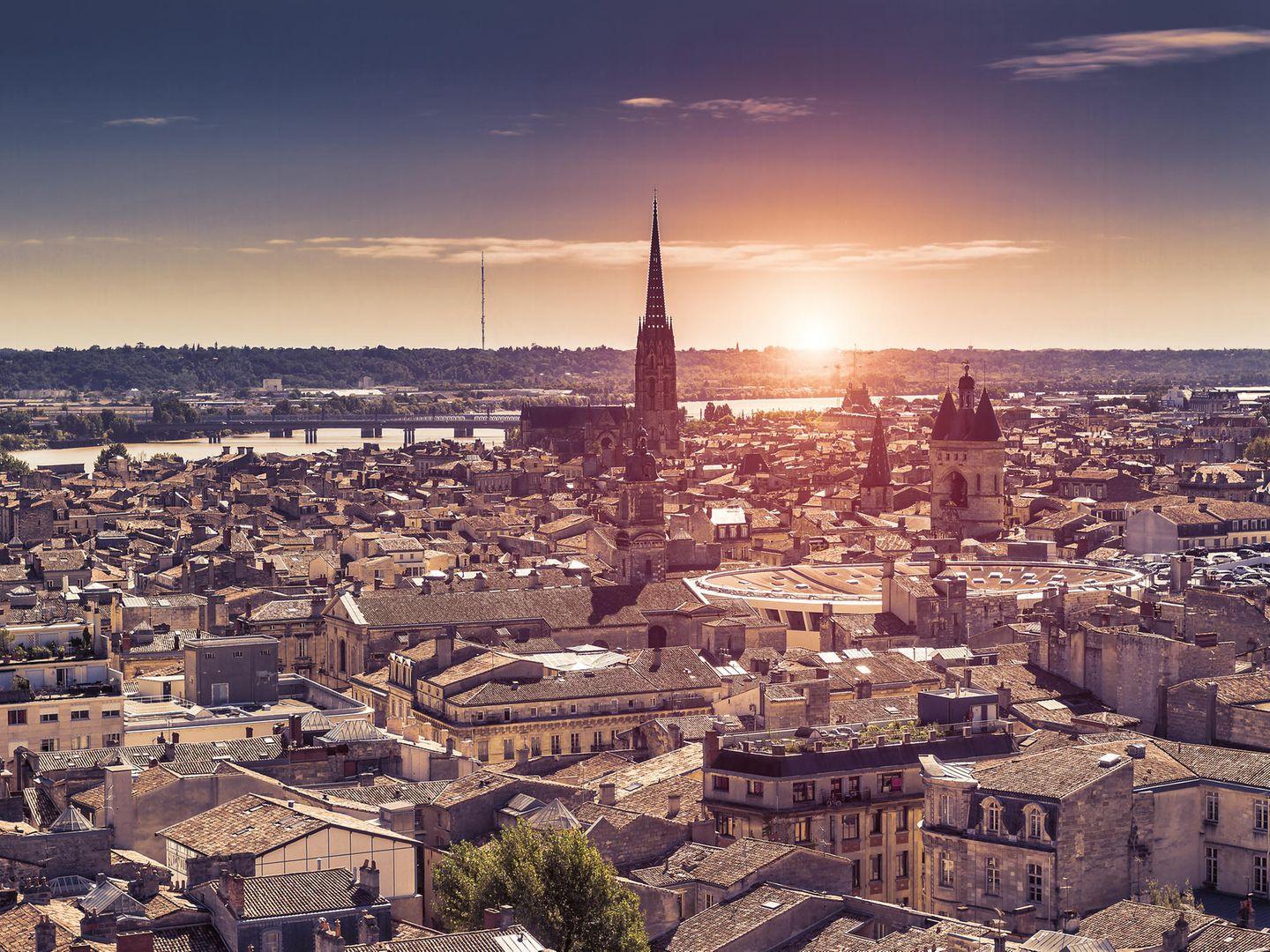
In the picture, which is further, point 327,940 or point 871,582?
point 871,582

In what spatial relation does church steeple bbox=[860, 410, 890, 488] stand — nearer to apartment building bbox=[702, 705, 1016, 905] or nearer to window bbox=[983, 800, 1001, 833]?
apartment building bbox=[702, 705, 1016, 905]

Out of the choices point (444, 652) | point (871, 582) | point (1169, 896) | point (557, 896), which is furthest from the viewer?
point (871, 582)

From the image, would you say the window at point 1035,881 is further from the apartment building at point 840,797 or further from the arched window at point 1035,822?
the apartment building at point 840,797

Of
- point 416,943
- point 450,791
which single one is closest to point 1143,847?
point 450,791

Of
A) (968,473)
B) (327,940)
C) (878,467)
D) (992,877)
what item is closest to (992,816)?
(992,877)

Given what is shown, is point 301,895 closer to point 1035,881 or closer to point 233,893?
point 233,893

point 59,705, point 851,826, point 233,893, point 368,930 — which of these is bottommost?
point 851,826
